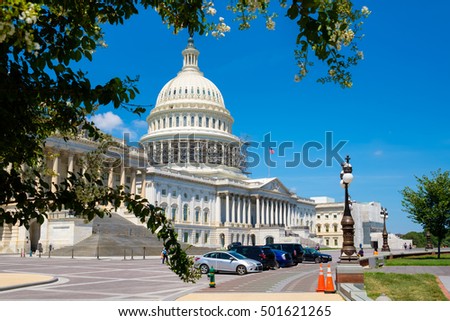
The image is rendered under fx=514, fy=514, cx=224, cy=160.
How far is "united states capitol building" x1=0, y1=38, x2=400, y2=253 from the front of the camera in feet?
342

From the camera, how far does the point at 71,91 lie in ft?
16.7

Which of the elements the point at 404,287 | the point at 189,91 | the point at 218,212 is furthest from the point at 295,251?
the point at 189,91

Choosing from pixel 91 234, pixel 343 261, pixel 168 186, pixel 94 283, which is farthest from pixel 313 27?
pixel 168 186

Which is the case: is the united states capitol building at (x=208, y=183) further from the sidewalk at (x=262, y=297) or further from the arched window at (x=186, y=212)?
the sidewalk at (x=262, y=297)

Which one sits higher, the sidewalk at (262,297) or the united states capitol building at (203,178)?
the united states capitol building at (203,178)

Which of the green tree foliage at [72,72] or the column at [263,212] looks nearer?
the green tree foliage at [72,72]

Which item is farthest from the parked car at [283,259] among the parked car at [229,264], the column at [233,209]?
the column at [233,209]

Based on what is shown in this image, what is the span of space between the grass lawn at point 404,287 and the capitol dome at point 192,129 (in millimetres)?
105304

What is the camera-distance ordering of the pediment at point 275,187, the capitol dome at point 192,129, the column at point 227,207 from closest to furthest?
the column at point 227,207 < the pediment at point 275,187 < the capitol dome at point 192,129

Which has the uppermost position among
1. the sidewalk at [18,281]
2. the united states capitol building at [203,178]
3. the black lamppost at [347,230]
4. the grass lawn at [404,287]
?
the united states capitol building at [203,178]

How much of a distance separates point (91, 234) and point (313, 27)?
6205 cm

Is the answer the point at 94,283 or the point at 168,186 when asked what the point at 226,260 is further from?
the point at 168,186

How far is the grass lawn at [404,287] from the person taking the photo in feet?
56.2

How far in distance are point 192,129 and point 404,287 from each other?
116m
